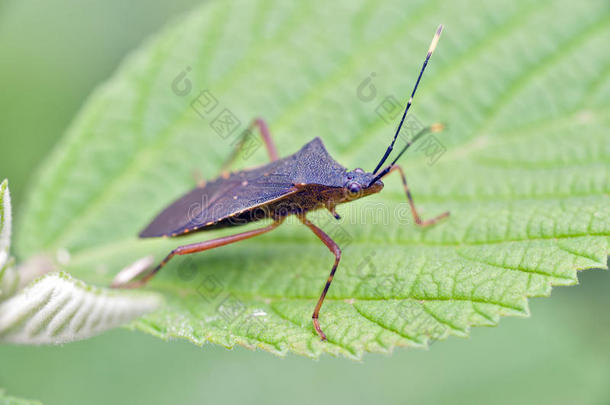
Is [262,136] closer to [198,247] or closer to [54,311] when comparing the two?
[198,247]

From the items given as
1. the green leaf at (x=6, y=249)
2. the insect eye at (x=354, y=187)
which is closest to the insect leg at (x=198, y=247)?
the insect eye at (x=354, y=187)

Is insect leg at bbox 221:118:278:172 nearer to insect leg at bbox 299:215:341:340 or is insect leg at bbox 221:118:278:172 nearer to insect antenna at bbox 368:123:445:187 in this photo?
insect leg at bbox 299:215:341:340

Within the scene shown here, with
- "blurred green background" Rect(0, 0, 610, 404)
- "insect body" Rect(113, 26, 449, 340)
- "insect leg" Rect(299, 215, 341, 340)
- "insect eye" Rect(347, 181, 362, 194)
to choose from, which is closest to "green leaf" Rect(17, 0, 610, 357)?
"insect leg" Rect(299, 215, 341, 340)

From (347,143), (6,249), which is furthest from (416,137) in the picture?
(6,249)

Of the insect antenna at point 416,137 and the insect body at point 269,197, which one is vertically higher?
the insect body at point 269,197

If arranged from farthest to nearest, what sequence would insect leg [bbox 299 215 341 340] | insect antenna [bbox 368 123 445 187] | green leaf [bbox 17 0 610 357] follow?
insect antenna [bbox 368 123 445 187] < green leaf [bbox 17 0 610 357] < insect leg [bbox 299 215 341 340]

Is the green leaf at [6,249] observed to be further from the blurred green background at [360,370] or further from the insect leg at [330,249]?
the insect leg at [330,249]

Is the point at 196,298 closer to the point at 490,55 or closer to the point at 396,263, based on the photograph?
the point at 396,263
